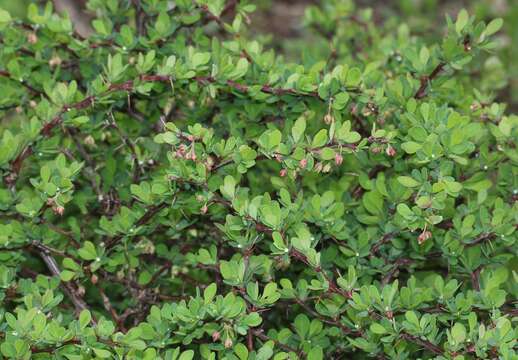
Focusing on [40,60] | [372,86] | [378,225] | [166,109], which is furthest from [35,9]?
[378,225]

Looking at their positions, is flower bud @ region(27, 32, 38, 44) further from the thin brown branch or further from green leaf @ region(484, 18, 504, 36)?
green leaf @ region(484, 18, 504, 36)

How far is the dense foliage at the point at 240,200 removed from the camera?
90.1 inches

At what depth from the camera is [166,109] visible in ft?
9.47

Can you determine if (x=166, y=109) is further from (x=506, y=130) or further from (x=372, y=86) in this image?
(x=506, y=130)

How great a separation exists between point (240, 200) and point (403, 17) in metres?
3.46

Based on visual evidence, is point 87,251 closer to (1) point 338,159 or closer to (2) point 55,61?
(2) point 55,61

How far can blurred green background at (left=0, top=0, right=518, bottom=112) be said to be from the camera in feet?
15.1

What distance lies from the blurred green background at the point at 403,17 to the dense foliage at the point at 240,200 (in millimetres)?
1385

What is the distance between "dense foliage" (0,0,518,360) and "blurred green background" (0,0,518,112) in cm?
138

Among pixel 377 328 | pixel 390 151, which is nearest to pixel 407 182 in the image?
pixel 390 151

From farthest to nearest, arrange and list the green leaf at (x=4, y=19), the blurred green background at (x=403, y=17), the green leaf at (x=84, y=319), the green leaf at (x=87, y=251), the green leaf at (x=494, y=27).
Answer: the blurred green background at (x=403, y=17)
the green leaf at (x=4, y=19)
the green leaf at (x=494, y=27)
the green leaf at (x=87, y=251)
the green leaf at (x=84, y=319)

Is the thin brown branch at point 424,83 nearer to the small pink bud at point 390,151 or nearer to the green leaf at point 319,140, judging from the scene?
the small pink bud at point 390,151

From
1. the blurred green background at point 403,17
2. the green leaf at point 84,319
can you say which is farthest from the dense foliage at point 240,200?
the blurred green background at point 403,17

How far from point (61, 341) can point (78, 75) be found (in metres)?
1.22
